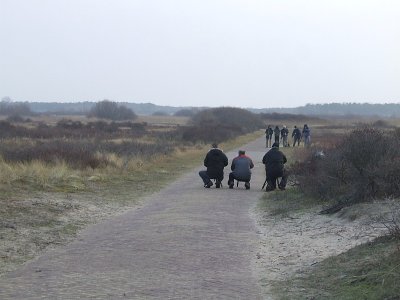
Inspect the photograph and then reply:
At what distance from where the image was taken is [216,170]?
1902cm

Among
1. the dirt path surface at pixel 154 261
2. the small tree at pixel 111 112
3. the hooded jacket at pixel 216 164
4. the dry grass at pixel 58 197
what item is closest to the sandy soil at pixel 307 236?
the dirt path surface at pixel 154 261

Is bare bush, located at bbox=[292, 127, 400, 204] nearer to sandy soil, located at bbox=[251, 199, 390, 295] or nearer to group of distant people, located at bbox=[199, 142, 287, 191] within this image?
sandy soil, located at bbox=[251, 199, 390, 295]

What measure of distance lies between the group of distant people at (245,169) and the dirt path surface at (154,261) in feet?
14.1

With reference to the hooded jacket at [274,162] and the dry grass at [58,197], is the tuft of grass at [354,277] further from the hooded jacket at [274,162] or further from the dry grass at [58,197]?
the hooded jacket at [274,162]

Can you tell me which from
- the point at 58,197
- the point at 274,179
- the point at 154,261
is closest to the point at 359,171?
the point at 274,179

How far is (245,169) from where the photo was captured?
1883 centimetres

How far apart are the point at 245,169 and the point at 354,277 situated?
11.7 meters

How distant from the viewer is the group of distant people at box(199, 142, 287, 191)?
1823 cm

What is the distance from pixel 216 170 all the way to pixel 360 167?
19.2 ft

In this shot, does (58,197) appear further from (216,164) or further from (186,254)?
(186,254)

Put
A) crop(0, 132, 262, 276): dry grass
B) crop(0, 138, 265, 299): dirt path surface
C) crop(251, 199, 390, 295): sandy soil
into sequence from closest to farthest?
crop(0, 138, 265, 299): dirt path surface
crop(251, 199, 390, 295): sandy soil
crop(0, 132, 262, 276): dry grass

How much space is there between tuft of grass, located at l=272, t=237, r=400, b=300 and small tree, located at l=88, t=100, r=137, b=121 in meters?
135

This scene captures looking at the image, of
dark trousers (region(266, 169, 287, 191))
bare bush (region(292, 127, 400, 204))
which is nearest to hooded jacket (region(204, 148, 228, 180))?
dark trousers (region(266, 169, 287, 191))

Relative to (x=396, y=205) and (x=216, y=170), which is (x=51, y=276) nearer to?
(x=396, y=205)
